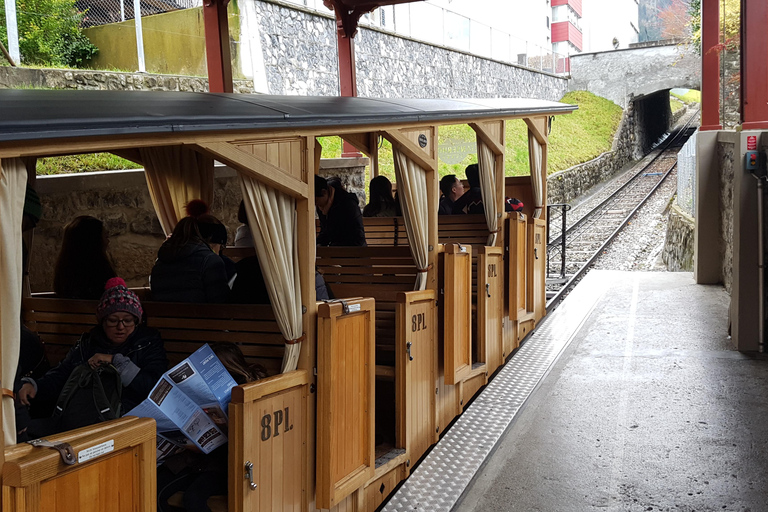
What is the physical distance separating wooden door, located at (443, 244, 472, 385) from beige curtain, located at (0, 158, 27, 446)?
372 cm

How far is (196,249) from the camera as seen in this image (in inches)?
174

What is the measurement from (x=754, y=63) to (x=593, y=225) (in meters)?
10.9

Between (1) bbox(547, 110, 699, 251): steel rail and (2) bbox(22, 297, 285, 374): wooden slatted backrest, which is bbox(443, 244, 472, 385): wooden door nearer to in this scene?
(2) bbox(22, 297, 285, 374): wooden slatted backrest

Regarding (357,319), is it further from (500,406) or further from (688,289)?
(688,289)

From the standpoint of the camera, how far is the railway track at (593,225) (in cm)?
1234

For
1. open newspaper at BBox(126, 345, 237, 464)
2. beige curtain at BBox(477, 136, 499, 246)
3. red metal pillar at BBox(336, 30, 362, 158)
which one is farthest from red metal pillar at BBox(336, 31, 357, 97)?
open newspaper at BBox(126, 345, 237, 464)

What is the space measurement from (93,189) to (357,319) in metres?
4.29

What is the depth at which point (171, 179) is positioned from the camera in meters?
6.49

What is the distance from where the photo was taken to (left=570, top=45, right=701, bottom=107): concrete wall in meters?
30.8

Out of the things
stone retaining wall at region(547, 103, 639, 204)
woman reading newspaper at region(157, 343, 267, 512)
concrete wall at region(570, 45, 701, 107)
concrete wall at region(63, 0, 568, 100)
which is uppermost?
concrete wall at region(570, 45, 701, 107)

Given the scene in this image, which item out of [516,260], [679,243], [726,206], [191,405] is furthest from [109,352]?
[679,243]

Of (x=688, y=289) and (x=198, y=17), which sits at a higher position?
(x=198, y=17)

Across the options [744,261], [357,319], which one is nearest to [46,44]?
[357,319]

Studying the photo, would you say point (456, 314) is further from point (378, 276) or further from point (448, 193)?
point (448, 193)
